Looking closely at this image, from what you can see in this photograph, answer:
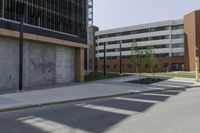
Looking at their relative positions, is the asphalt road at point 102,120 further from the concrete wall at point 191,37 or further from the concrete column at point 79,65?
the concrete wall at point 191,37

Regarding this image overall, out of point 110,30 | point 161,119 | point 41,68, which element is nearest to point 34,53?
point 41,68

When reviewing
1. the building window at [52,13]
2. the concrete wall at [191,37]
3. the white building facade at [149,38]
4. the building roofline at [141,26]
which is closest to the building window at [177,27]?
the white building facade at [149,38]

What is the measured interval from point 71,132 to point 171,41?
8154cm

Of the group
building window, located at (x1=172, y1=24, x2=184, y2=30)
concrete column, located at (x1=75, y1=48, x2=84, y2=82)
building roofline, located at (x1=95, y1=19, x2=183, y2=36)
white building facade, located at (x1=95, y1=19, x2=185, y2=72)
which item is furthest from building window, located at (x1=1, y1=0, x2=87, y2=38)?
building roofline, located at (x1=95, y1=19, x2=183, y2=36)

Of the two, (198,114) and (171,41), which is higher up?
(171,41)

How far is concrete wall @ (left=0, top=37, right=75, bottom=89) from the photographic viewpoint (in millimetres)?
22562

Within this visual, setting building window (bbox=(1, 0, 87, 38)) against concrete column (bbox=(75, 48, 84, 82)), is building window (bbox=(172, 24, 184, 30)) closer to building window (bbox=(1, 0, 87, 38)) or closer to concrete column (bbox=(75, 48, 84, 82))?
building window (bbox=(1, 0, 87, 38))

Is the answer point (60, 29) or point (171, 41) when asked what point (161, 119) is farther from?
point (171, 41)

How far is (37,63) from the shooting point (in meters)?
26.2

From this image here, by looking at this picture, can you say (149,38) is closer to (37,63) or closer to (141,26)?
(141,26)

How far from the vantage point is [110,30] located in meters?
104

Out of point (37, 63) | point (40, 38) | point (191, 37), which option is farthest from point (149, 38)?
point (40, 38)

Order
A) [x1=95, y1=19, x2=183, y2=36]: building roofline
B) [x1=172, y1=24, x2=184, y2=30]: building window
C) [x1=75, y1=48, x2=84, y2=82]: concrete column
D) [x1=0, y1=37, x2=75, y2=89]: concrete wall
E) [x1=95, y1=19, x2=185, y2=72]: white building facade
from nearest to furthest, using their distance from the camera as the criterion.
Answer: [x1=0, y1=37, x2=75, y2=89]: concrete wall
[x1=75, y1=48, x2=84, y2=82]: concrete column
[x1=172, y1=24, x2=184, y2=30]: building window
[x1=95, y1=19, x2=185, y2=72]: white building facade
[x1=95, y1=19, x2=183, y2=36]: building roofline

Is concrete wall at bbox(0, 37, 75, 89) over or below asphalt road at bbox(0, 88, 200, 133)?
over
